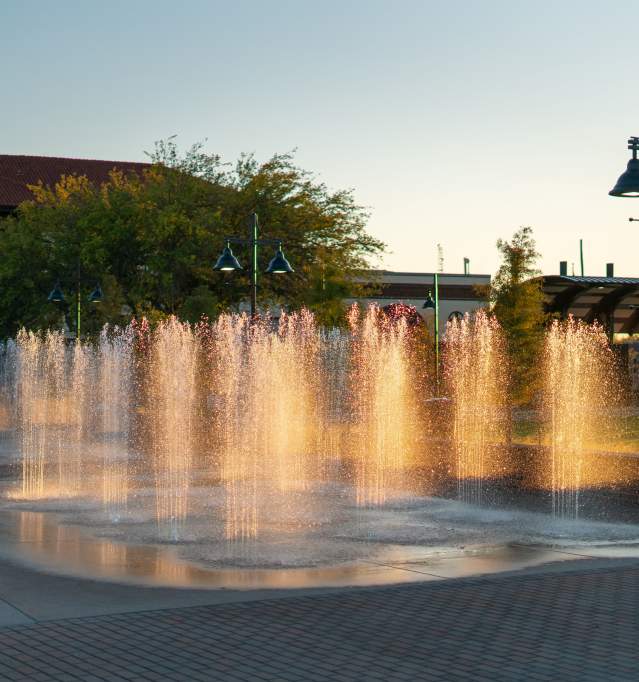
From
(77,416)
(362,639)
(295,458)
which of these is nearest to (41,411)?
(77,416)

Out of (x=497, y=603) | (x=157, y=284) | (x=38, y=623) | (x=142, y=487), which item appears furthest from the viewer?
(x=157, y=284)

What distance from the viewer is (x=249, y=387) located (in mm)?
30062

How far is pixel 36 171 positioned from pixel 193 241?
3845cm

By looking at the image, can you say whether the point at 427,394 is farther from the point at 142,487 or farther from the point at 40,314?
the point at 142,487

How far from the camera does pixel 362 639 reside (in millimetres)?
6844

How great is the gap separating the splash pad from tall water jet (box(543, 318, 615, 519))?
0.09 meters

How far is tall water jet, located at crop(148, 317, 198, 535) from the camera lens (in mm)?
13641

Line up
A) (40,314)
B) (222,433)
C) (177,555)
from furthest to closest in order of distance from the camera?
(40,314) < (222,433) < (177,555)

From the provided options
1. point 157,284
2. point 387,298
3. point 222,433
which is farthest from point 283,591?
point 387,298

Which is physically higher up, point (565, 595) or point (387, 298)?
point (387, 298)

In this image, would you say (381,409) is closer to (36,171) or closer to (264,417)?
(264,417)

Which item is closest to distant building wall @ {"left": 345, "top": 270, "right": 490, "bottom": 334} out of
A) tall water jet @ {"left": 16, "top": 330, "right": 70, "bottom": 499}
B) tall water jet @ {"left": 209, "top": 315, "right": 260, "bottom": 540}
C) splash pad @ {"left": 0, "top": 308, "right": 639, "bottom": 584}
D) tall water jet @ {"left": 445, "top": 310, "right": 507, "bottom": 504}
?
tall water jet @ {"left": 16, "top": 330, "right": 70, "bottom": 499}

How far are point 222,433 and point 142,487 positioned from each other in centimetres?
938

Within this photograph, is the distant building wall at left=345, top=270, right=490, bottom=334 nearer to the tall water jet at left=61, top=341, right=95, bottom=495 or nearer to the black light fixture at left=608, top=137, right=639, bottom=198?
the tall water jet at left=61, top=341, right=95, bottom=495
